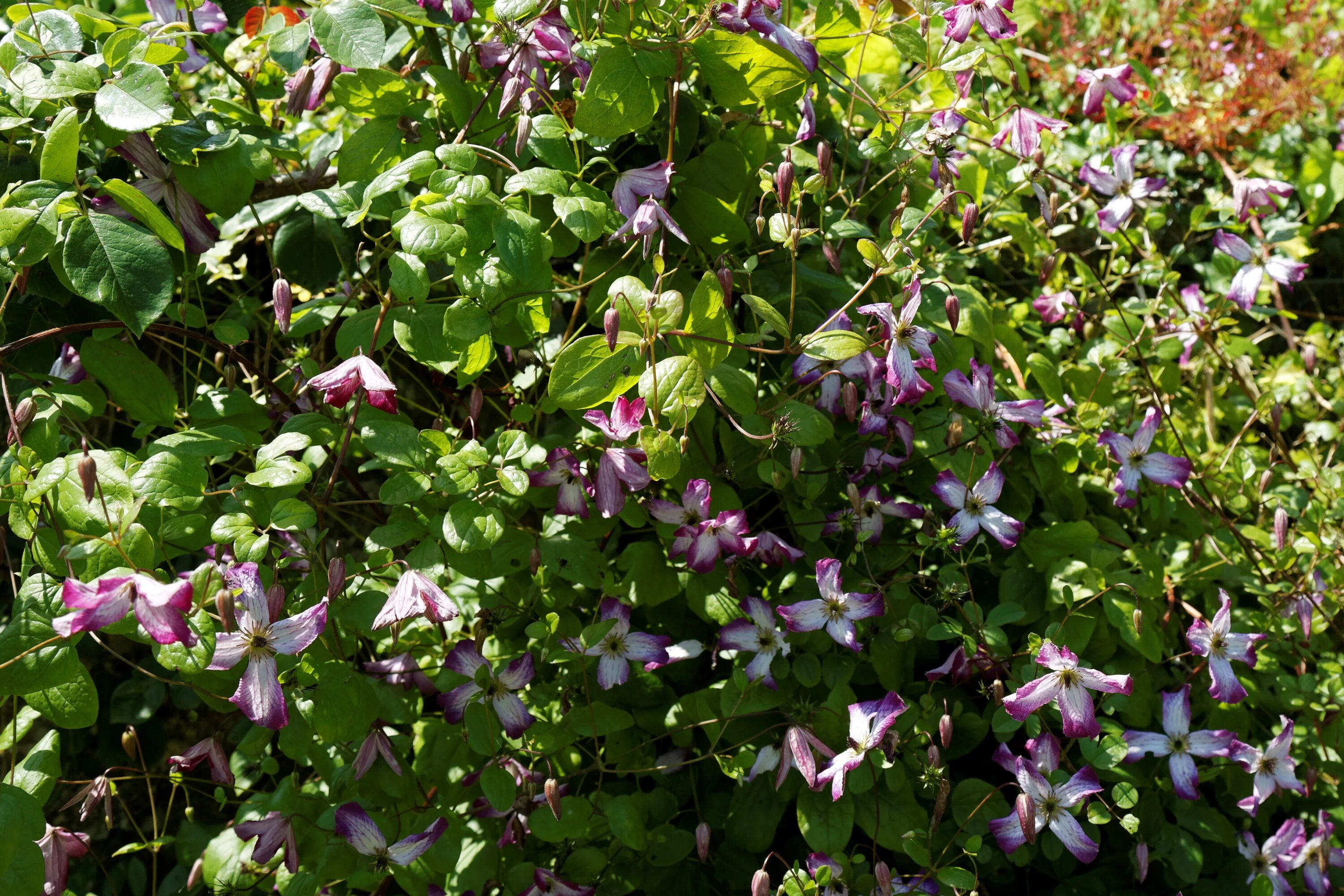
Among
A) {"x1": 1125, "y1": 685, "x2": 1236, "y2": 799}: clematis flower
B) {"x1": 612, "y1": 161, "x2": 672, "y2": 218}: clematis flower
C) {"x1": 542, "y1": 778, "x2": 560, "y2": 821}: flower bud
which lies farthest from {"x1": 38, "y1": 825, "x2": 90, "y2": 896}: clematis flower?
{"x1": 1125, "y1": 685, "x2": 1236, "y2": 799}: clematis flower

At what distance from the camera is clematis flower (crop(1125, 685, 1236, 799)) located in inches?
49.7

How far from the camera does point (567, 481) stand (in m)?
1.20

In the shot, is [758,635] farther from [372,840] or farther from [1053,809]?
[372,840]

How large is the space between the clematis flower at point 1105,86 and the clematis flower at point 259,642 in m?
1.29

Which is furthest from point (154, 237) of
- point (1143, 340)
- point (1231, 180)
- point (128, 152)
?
point (1231, 180)

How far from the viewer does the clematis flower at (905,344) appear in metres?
1.08

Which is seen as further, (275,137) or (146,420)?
(275,137)

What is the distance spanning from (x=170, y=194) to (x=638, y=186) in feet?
1.87

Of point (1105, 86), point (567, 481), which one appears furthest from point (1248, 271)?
point (567, 481)

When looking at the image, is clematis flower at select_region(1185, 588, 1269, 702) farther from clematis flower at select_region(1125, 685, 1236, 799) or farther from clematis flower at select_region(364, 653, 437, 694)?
clematis flower at select_region(364, 653, 437, 694)

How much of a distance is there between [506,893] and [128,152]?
3.31 ft

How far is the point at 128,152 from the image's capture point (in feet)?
3.72

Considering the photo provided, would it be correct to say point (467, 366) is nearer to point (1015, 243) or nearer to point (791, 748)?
point (791, 748)

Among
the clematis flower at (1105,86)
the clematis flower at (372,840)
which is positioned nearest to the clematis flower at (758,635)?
the clematis flower at (372,840)
